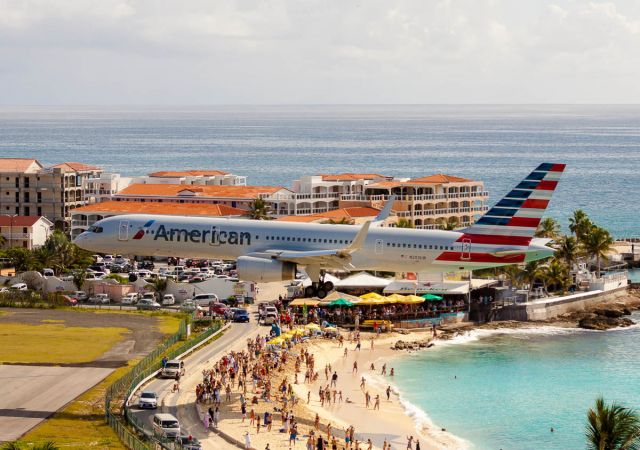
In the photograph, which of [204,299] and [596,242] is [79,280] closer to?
[204,299]

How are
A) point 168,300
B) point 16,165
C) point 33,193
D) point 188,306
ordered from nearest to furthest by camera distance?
point 188,306 → point 168,300 → point 33,193 → point 16,165

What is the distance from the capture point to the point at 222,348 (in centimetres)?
7925

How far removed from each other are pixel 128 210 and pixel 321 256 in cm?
6102

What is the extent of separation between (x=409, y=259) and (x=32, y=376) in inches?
989

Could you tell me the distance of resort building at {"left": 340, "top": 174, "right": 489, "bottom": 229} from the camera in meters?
144

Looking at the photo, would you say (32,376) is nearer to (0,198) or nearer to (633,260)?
(0,198)

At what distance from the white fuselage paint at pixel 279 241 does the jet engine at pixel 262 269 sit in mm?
1507

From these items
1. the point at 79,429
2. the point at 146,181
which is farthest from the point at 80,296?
the point at 146,181

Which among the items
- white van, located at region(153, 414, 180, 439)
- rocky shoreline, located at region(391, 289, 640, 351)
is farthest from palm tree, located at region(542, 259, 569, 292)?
white van, located at region(153, 414, 180, 439)

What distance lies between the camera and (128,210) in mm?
131125

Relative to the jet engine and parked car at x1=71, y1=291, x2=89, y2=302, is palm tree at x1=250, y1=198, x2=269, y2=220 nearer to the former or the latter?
parked car at x1=71, y1=291, x2=89, y2=302

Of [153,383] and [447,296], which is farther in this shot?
[447,296]

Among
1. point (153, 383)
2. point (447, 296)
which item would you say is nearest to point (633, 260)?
point (447, 296)

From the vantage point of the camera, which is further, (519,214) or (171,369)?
(519,214)
